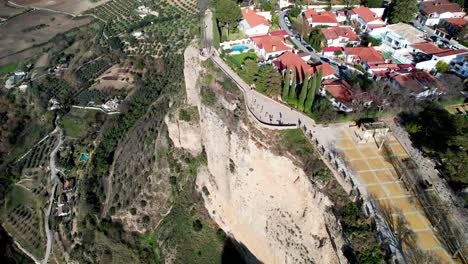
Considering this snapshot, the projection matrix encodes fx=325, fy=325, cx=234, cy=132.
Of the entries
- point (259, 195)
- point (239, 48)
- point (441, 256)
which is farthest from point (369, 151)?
point (239, 48)

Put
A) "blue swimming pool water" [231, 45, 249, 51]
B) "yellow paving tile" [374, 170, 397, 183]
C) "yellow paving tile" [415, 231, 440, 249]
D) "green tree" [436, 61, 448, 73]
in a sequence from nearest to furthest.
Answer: "yellow paving tile" [415, 231, 440, 249] → "yellow paving tile" [374, 170, 397, 183] → "green tree" [436, 61, 448, 73] → "blue swimming pool water" [231, 45, 249, 51]

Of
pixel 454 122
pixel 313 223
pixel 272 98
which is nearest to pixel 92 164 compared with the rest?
pixel 272 98

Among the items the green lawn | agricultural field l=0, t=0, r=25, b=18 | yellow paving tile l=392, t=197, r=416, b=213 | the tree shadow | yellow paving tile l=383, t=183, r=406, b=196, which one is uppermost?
the green lawn

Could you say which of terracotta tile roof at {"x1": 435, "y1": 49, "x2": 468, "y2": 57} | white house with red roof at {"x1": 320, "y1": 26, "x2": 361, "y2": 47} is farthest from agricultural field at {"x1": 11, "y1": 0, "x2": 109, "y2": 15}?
terracotta tile roof at {"x1": 435, "y1": 49, "x2": 468, "y2": 57}

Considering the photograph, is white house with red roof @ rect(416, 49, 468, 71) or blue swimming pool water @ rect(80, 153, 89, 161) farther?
blue swimming pool water @ rect(80, 153, 89, 161)

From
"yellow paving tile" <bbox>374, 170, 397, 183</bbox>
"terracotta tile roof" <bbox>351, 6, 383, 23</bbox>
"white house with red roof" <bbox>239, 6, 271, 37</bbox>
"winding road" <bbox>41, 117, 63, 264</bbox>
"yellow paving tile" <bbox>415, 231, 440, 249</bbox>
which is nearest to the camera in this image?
"yellow paving tile" <bbox>415, 231, 440, 249</bbox>

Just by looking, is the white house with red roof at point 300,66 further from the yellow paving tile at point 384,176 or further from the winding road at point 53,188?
the winding road at point 53,188

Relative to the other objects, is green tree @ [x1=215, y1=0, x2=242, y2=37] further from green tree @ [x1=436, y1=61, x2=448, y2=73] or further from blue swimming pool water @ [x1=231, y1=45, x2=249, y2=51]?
green tree @ [x1=436, y1=61, x2=448, y2=73]

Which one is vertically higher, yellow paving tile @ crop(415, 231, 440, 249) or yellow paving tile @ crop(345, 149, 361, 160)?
yellow paving tile @ crop(345, 149, 361, 160)
